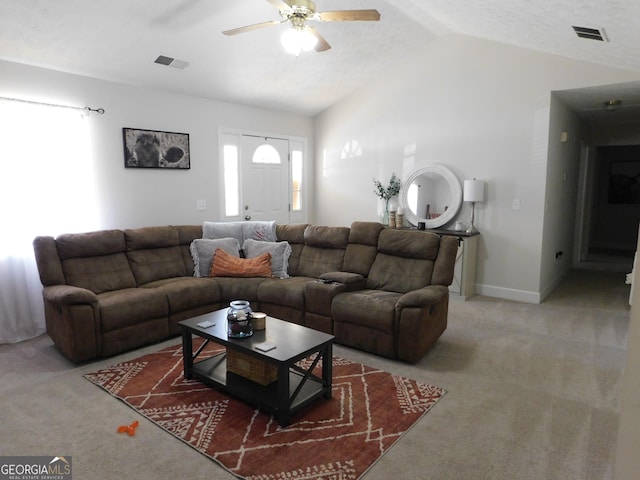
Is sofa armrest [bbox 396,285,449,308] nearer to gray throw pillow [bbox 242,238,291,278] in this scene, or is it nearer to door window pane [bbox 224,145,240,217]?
gray throw pillow [bbox 242,238,291,278]

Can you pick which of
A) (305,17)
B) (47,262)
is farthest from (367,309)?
(47,262)

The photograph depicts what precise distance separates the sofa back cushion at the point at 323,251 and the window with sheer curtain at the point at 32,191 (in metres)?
2.31

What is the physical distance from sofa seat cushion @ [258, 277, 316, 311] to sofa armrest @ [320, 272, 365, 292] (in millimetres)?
280

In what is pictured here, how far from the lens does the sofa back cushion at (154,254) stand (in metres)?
4.07

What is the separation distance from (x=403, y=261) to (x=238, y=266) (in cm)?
172

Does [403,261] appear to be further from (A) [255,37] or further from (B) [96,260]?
(B) [96,260]

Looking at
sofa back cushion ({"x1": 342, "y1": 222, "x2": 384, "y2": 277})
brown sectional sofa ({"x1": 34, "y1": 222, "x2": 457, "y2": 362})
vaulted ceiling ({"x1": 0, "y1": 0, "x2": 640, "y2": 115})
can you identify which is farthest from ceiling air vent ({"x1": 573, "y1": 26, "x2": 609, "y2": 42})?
sofa back cushion ({"x1": 342, "y1": 222, "x2": 384, "y2": 277})

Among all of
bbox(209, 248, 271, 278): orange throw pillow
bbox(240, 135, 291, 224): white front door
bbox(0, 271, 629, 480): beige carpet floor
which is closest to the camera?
bbox(0, 271, 629, 480): beige carpet floor

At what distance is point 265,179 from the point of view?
5.83m

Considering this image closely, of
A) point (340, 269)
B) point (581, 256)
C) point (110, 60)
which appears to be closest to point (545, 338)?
point (340, 269)

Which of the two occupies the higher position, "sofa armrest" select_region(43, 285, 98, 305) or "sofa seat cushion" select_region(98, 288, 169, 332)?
"sofa armrest" select_region(43, 285, 98, 305)

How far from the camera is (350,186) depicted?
6199mm

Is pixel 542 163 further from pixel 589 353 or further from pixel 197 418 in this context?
pixel 197 418

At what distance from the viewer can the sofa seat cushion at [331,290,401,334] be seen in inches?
127
